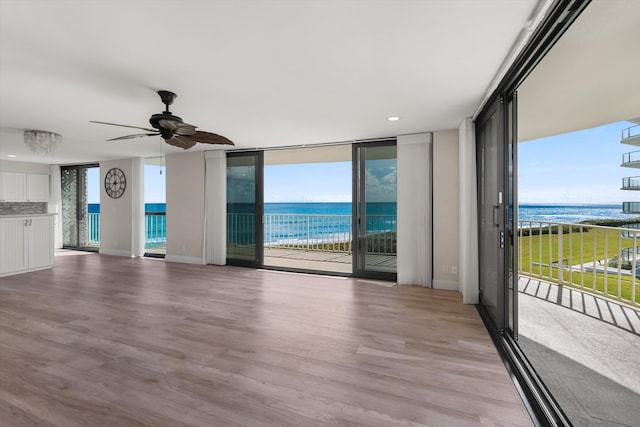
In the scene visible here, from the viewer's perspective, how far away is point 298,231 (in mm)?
7625

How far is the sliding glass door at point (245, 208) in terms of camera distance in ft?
19.2

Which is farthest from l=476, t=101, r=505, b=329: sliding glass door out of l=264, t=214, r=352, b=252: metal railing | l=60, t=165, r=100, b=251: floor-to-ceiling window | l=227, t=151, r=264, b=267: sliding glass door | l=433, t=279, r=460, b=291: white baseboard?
l=60, t=165, r=100, b=251: floor-to-ceiling window

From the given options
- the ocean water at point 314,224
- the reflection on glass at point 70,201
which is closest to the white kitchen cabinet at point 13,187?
the reflection on glass at point 70,201

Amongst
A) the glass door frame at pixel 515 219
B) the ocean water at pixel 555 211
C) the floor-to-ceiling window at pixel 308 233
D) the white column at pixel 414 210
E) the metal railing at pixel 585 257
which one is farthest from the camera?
the floor-to-ceiling window at pixel 308 233

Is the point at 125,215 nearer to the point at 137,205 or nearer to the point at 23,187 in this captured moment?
the point at 137,205

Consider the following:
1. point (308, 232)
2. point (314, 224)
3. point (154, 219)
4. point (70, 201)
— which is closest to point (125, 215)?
point (154, 219)

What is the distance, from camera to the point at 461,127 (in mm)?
3896

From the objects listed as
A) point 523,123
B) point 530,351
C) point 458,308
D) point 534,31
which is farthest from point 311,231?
point 534,31

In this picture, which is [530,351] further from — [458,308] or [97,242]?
[97,242]

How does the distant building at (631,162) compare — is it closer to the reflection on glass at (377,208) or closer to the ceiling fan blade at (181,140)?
the reflection on glass at (377,208)

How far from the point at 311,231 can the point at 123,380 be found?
559cm

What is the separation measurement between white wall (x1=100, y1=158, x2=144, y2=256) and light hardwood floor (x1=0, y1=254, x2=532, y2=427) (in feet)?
9.79

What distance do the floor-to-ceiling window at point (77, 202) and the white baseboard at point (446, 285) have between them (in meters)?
8.37

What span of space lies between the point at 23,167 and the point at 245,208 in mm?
6194
